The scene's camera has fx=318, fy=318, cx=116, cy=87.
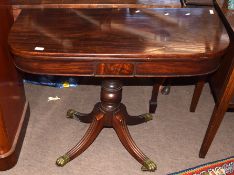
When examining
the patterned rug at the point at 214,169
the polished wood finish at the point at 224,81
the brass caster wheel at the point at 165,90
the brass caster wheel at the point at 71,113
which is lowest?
the patterned rug at the point at 214,169

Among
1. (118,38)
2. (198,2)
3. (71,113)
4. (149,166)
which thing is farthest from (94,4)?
(149,166)

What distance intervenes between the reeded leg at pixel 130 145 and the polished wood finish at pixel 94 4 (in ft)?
2.11

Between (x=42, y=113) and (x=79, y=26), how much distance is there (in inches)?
38.2

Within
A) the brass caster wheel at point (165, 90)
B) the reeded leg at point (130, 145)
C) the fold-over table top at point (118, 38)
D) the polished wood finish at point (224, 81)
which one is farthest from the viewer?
the brass caster wheel at point (165, 90)

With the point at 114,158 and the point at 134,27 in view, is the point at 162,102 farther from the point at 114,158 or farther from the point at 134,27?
the point at 134,27

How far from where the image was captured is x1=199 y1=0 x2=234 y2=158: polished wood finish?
1.59 meters

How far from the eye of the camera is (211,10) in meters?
1.68

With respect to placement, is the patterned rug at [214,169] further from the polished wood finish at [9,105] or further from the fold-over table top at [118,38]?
the polished wood finish at [9,105]

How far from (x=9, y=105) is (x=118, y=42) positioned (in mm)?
786

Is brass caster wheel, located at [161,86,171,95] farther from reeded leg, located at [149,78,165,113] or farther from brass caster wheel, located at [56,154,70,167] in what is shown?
brass caster wheel, located at [56,154,70,167]

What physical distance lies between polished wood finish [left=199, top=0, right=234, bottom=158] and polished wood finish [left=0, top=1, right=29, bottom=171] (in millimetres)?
1133

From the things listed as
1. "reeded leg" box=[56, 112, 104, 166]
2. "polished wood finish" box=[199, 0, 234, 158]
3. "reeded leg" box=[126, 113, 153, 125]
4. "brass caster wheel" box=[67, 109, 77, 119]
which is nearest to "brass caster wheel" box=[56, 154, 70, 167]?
"reeded leg" box=[56, 112, 104, 166]

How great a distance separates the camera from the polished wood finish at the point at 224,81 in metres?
1.59

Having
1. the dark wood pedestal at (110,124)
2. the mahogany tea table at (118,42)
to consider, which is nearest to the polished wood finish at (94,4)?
the mahogany tea table at (118,42)
